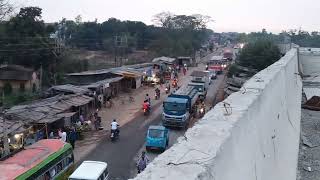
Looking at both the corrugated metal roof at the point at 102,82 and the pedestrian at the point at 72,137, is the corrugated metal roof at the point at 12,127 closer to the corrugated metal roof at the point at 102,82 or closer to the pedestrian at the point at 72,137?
the pedestrian at the point at 72,137

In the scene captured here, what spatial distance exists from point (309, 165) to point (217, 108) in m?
6.65

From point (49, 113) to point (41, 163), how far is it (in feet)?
22.0

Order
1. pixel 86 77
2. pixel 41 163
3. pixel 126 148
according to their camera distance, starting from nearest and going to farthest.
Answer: pixel 41 163 < pixel 126 148 < pixel 86 77

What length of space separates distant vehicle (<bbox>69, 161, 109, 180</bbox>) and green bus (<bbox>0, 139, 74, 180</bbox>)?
828 mm

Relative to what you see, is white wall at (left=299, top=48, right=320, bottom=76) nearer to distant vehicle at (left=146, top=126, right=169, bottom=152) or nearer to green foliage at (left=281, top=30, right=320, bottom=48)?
distant vehicle at (left=146, top=126, right=169, bottom=152)

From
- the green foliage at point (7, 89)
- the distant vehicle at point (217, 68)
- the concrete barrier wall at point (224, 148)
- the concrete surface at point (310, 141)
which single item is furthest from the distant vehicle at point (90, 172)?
the distant vehicle at point (217, 68)

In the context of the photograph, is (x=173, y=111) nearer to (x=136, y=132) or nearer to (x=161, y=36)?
(x=136, y=132)

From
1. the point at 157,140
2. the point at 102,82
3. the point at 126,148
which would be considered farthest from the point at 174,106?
the point at 102,82

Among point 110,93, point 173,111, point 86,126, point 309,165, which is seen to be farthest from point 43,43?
point 309,165

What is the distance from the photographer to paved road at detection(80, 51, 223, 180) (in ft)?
49.9

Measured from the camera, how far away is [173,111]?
21078 millimetres

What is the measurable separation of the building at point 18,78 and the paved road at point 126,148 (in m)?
8.37

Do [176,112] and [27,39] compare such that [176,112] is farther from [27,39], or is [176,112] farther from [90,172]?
[27,39]

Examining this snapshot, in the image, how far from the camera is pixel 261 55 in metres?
35.8
